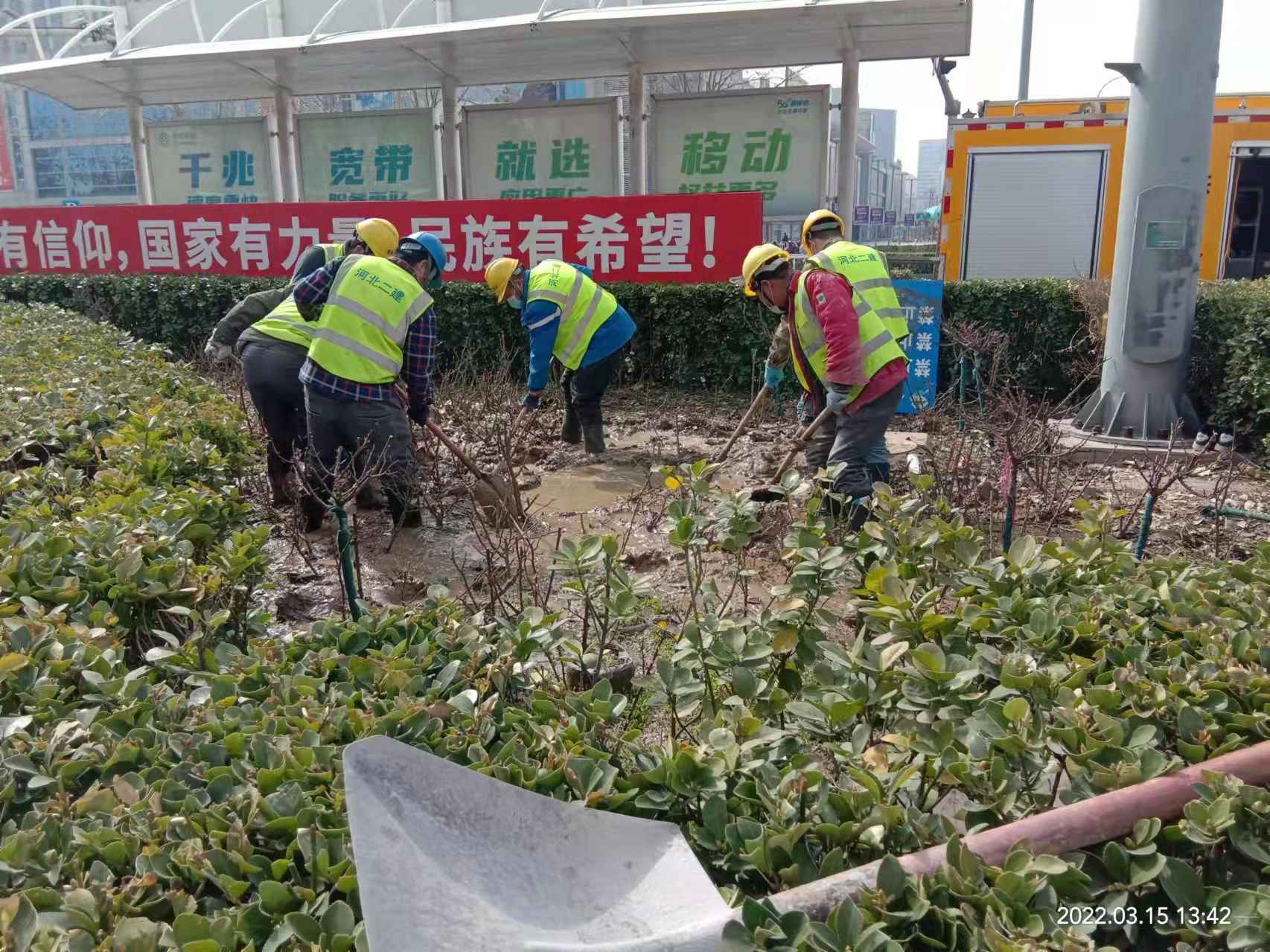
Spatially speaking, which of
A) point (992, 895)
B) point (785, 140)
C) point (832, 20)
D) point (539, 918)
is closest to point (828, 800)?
point (992, 895)

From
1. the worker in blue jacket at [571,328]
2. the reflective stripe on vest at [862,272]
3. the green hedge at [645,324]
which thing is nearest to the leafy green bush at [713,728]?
the reflective stripe on vest at [862,272]

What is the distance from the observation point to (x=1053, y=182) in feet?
36.9

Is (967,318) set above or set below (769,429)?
above

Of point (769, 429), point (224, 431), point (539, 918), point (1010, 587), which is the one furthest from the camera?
point (769, 429)

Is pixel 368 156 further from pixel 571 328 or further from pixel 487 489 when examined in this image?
pixel 487 489

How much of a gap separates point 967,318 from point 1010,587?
6.10 m

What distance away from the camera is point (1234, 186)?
11203 millimetres

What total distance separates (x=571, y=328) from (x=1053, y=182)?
23.7 feet

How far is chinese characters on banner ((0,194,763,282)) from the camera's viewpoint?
8953mm

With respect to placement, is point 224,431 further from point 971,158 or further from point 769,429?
point 971,158

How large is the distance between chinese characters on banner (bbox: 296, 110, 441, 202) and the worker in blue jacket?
7.11 m

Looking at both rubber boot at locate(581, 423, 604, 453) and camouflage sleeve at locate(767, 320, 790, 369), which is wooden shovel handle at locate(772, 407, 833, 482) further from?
rubber boot at locate(581, 423, 604, 453)

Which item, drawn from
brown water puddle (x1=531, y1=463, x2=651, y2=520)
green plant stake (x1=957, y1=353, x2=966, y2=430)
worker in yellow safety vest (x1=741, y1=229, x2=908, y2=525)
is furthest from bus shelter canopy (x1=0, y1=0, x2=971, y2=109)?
worker in yellow safety vest (x1=741, y1=229, x2=908, y2=525)

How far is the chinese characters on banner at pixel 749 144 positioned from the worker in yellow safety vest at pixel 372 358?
7325 mm
